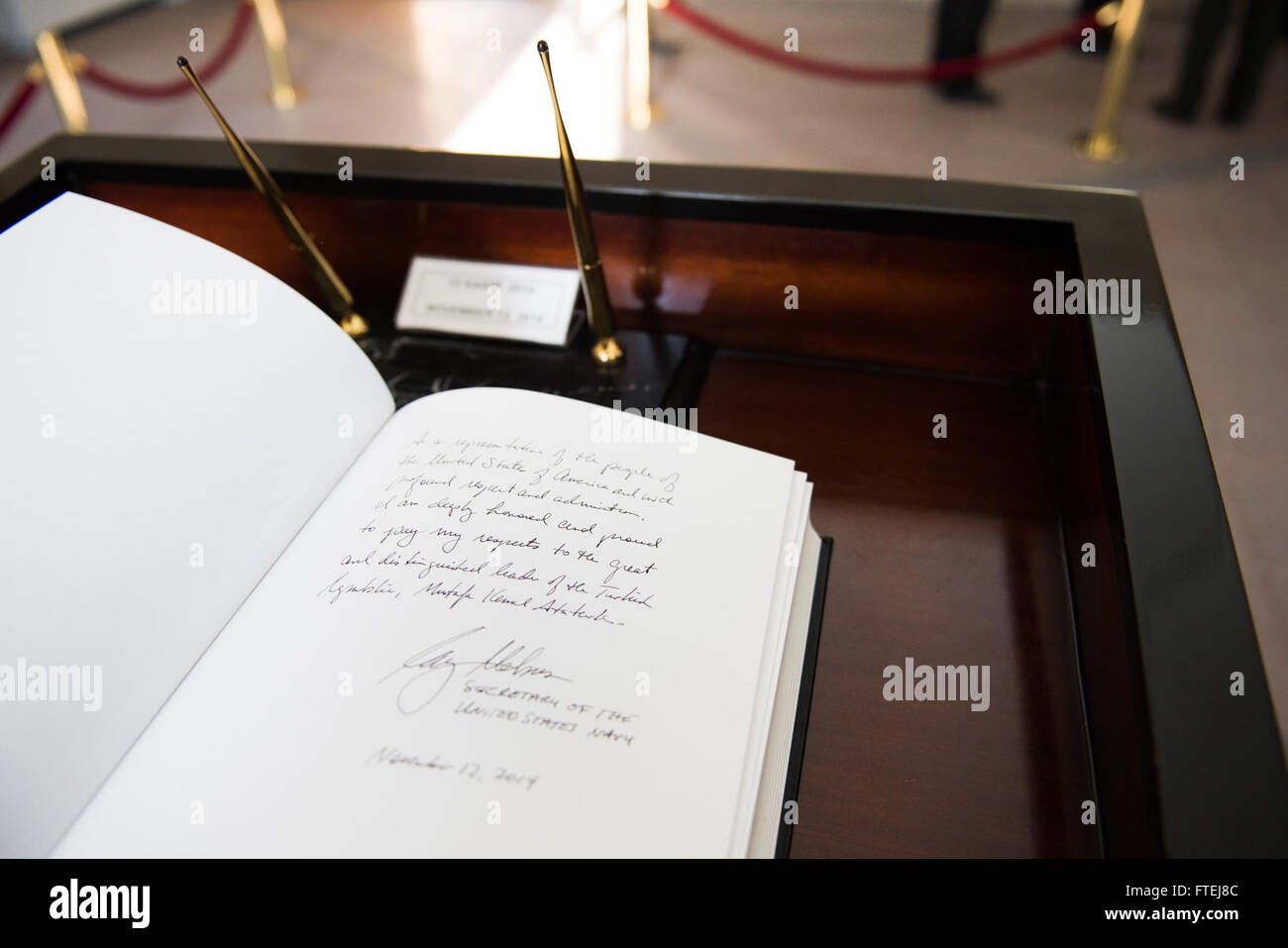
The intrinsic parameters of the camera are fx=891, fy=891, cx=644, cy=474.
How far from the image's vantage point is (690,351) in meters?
0.97

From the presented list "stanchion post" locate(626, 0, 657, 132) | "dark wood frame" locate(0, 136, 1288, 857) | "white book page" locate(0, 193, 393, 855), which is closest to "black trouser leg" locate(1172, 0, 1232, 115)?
"stanchion post" locate(626, 0, 657, 132)

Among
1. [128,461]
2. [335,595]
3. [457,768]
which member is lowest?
[457,768]

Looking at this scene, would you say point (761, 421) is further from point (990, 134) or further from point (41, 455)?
point (990, 134)

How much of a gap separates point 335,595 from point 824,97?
285 centimetres

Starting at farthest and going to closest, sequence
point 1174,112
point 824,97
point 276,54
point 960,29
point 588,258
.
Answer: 1. point 276,54
2. point 824,97
3. point 960,29
4. point 1174,112
5. point 588,258

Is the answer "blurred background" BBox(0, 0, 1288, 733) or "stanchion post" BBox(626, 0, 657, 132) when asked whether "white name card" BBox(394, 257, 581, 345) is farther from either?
"stanchion post" BBox(626, 0, 657, 132)

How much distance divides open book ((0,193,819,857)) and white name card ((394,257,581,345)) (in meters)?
0.22

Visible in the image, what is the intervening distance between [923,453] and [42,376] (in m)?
0.75

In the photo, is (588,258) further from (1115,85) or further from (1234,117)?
(1234,117)

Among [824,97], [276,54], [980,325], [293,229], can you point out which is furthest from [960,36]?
[293,229]

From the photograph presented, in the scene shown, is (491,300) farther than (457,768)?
Yes

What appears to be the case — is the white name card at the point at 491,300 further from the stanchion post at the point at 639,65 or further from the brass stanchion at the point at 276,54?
the brass stanchion at the point at 276,54

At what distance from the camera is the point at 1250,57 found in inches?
103
